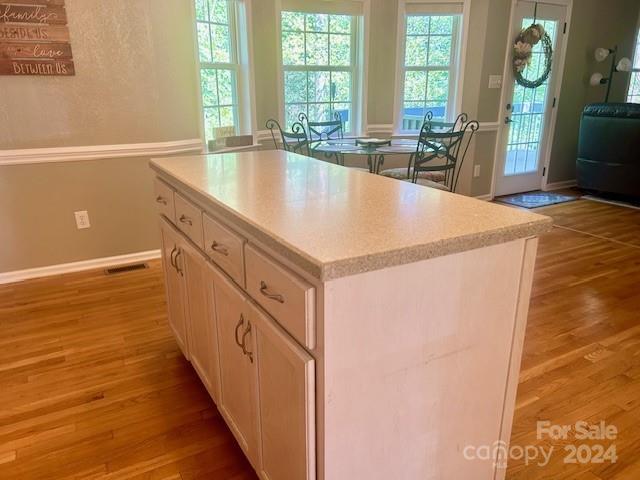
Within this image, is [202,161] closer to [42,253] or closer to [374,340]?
[374,340]

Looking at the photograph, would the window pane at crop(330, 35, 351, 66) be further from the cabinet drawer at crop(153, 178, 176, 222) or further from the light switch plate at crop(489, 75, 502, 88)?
the cabinet drawer at crop(153, 178, 176, 222)

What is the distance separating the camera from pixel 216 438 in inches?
70.2

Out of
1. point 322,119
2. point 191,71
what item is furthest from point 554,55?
point 191,71

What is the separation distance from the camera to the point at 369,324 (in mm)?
1021

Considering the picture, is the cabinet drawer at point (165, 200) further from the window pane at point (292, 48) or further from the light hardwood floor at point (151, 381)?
the window pane at point (292, 48)

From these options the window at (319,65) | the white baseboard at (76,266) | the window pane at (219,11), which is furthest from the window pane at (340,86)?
the white baseboard at (76,266)

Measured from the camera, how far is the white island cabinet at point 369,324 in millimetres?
1009

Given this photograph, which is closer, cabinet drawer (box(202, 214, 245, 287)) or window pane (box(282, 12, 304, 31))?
cabinet drawer (box(202, 214, 245, 287))

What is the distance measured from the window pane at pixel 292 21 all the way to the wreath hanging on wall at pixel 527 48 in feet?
7.54

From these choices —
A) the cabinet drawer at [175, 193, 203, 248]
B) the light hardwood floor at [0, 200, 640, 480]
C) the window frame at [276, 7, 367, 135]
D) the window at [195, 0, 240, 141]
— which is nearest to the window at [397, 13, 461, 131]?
the window frame at [276, 7, 367, 135]

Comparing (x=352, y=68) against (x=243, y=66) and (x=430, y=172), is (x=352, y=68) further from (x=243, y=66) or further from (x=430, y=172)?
(x=430, y=172)

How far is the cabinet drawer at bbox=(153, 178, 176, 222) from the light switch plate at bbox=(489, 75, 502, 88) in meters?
3.99

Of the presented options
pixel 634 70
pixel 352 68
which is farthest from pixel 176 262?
pixel 634 70

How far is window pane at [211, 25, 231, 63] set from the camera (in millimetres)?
3876
